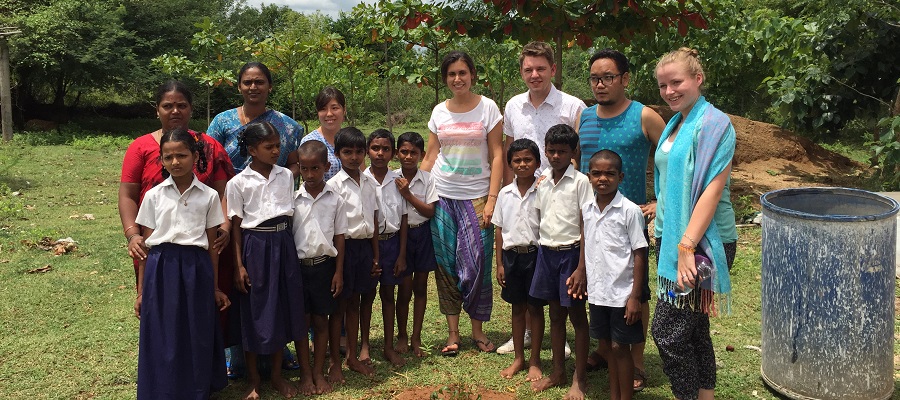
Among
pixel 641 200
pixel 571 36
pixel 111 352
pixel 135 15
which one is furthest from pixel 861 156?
pixel 135 15

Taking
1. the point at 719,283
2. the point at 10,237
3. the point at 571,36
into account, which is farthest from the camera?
the point at 10,237

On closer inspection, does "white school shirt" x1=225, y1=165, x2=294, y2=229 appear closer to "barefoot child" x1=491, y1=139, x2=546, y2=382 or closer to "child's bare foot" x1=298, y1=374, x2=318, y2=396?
"child's bare foot" x1=298, y1=374, x2=318, y2=396

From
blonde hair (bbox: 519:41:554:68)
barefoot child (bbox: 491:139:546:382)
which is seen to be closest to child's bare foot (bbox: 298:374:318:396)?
barefoot child (bbox: 491:139:546:382)

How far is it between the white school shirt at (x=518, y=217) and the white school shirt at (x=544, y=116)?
242 mm

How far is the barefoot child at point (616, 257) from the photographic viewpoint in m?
3.01

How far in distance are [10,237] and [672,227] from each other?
663cm

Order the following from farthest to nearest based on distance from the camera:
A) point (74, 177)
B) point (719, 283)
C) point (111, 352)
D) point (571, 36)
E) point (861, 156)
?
point (861, 156) → point (74, 177) → point (571, 36) → point (111, 352) → point (719, 283)

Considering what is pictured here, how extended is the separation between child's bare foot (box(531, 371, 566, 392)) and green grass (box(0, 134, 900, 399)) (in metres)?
0.05

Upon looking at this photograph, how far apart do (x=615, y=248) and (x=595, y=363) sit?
40.3 inches

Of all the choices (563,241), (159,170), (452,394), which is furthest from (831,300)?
(159,170)

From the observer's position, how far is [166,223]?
302 cm

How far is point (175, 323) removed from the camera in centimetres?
307

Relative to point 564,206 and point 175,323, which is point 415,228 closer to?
point 564,206

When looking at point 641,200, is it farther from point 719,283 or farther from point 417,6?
point 417,6
